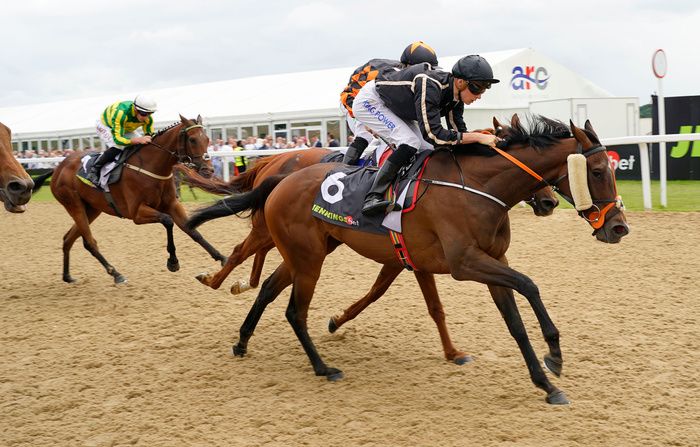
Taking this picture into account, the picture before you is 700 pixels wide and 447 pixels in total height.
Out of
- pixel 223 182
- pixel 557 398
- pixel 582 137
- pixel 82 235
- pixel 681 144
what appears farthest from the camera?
pixel 681 144

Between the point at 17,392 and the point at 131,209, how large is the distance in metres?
3.75

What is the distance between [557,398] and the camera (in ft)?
13.9

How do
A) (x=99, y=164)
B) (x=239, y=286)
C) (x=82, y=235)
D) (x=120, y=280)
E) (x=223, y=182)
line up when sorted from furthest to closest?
(x=82, y=235)
(x=99, y=164)
(x=120, y=280)
(x=223, y=182)
(x=239, y=286)

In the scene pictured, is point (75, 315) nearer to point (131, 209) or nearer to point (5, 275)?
point (131, 209)

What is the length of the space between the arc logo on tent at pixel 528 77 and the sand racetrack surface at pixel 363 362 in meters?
12.1

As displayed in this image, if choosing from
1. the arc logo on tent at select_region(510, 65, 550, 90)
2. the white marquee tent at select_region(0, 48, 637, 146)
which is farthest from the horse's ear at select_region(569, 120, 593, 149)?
the arc logo on tent at select_region(510, 65, 550, 90)

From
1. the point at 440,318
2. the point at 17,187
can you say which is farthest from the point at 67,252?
the point at 440,318

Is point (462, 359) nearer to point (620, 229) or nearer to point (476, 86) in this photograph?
point (620, 229)

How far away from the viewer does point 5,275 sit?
898cm

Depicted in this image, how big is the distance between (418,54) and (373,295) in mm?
1868

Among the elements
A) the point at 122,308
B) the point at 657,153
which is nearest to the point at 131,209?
the point at 122,308

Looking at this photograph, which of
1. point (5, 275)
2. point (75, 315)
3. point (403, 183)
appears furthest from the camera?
point (5, 275)

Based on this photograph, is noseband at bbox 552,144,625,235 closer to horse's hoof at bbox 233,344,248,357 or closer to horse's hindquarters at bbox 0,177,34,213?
horse's hoof at bbox 233,344,248,357

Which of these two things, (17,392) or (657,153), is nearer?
(17,392)
